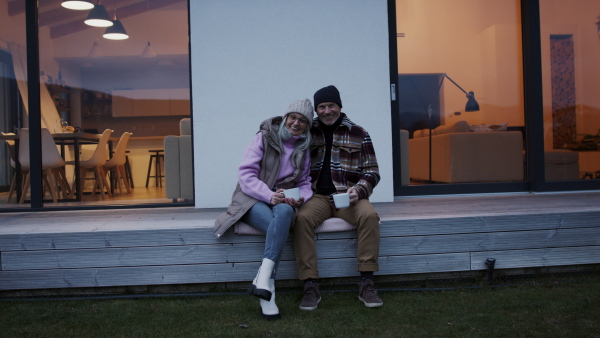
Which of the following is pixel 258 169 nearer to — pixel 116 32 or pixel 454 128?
pixel 454 128

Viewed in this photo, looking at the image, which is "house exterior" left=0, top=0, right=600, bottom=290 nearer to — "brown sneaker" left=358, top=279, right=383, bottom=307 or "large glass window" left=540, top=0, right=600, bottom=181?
"large glass window" left=540, top=0, right=600, bottom=181

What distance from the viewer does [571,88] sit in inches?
198

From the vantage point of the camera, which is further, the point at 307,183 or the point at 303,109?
the point at 307,183

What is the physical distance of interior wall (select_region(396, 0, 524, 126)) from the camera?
481cm

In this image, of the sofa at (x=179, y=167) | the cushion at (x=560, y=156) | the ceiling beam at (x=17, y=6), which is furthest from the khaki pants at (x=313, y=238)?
the ceiling beam at (x=17, y=6)

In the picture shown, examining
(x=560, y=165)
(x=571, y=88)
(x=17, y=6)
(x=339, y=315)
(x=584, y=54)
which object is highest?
(x=17, y=6)

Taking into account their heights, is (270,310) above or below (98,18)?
below

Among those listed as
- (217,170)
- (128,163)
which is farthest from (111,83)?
(217,170)

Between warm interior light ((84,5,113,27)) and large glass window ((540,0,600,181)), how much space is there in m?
4.26

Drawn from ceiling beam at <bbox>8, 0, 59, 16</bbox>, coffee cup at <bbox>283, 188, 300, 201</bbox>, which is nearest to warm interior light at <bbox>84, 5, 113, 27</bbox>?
ceiling beam at <bbox>8, 0, 59, 16</bbox>

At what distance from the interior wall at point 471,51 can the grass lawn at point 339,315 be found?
2.39 meters

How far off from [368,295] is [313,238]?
42 cm

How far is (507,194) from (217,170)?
256cm

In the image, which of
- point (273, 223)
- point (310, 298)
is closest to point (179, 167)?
point (273, 223)
